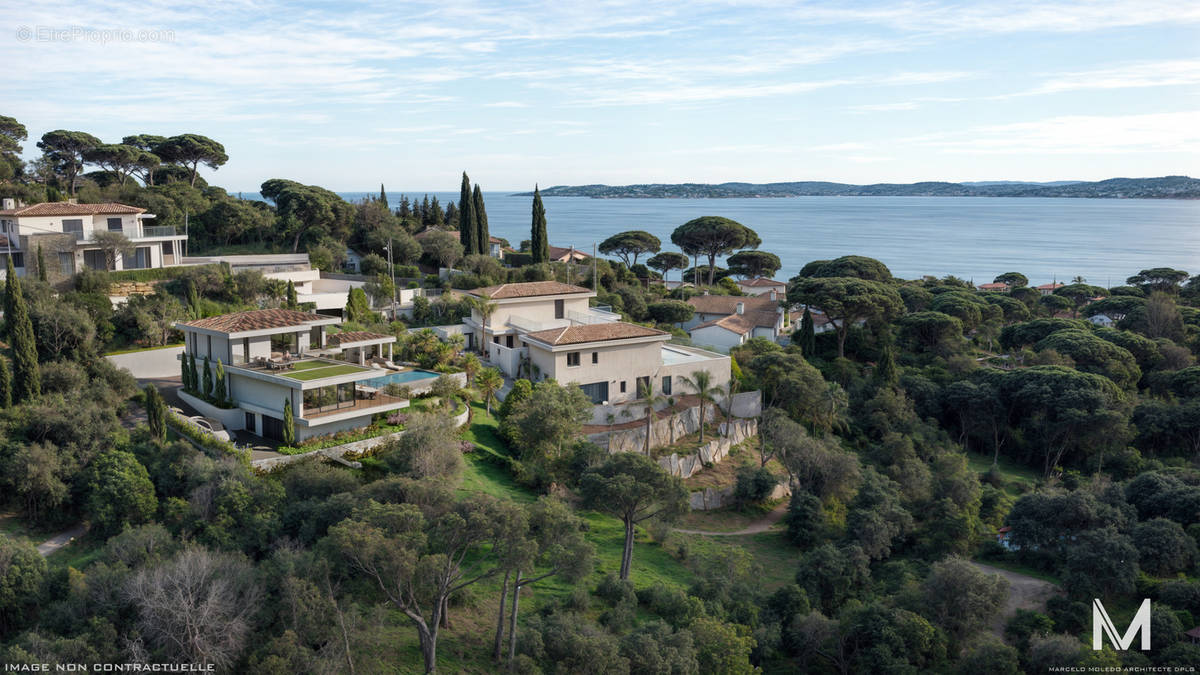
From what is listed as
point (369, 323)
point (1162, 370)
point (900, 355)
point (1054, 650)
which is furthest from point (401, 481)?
point (1162, 370)

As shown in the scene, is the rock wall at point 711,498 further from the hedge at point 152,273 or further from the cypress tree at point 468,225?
the cypress tree at point 468,225

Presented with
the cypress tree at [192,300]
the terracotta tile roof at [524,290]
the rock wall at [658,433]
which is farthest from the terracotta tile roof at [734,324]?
the cypress tree at [192,300]

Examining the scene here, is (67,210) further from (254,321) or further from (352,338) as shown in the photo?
(352,338)

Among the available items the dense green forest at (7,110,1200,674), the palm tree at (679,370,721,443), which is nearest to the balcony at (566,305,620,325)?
the palm tree at (679,370,721,443)

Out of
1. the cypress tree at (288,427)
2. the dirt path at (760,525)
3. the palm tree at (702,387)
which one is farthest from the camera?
the palm tree at (702,387)

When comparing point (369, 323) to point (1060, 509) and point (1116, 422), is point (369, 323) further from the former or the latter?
point (1116, 422)
